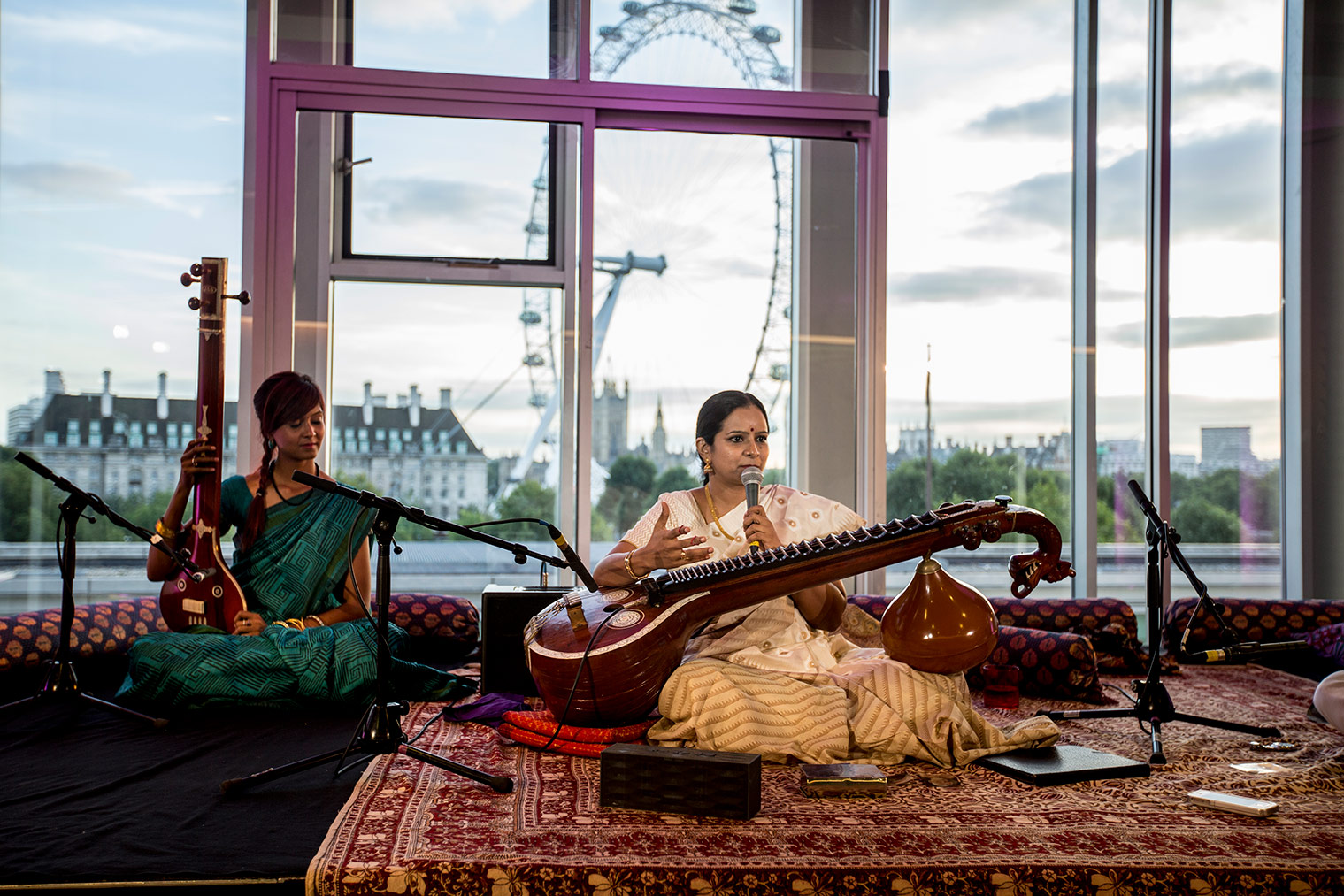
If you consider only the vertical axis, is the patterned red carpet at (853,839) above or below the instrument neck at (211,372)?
below

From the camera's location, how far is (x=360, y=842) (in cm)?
187

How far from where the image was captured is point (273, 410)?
3264 mm

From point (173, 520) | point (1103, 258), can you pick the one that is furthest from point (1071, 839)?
point (1103, 258)

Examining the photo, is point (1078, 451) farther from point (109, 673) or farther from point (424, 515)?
point (109, 673)

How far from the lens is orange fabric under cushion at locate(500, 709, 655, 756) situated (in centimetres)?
260

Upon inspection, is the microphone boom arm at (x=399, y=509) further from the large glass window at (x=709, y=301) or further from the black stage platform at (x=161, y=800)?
the large glass window at (x=709, y=301)

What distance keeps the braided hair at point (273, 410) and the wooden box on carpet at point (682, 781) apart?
171 centimetres

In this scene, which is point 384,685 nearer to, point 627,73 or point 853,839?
point 853,839

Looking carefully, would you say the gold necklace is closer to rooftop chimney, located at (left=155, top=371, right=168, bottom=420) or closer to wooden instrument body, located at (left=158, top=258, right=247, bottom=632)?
wooden instrument body, located at (left=158, top=258, right=247, bottom=632)

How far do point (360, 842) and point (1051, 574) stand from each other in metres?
1.66

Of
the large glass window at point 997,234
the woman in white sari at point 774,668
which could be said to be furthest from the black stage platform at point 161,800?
the large glass window at point 997,234

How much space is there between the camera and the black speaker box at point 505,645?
3.37 m

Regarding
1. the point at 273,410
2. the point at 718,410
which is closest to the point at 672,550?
the point at 718,410

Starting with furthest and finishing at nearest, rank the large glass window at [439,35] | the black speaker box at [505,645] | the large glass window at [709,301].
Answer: the large glass window at [709,301], the large glass window at [439,35], the black speaker box at [505,645]
